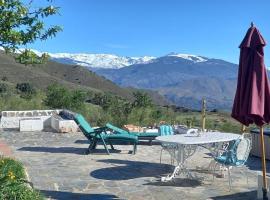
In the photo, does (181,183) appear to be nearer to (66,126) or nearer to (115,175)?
(115,175)

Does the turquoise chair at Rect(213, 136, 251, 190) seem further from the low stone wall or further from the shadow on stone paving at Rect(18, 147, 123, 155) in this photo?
the low stone wall

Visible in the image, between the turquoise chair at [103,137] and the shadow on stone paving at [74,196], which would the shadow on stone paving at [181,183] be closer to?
the shadow on stone paving at [74,196]

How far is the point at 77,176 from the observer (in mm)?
8156

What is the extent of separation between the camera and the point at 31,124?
48.7 ft

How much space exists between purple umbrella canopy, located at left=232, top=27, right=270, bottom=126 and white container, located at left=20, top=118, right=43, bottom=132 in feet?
31.1

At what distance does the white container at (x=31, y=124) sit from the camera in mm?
14695

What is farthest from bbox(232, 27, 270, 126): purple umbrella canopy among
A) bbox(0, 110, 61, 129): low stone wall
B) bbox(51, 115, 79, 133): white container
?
bbox(0, 110, 61, 129): low stone wall

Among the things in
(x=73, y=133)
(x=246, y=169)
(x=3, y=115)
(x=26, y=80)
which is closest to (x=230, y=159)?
(x=246, y=169)

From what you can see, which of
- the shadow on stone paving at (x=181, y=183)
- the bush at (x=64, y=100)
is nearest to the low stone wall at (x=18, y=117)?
the bush at (x=64, y=100)

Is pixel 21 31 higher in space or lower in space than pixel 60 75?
lower

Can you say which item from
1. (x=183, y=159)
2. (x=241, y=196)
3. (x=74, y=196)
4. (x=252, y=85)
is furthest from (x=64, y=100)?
(x=252, y=85)

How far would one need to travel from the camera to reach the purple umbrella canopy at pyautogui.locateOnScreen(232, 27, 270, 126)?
6.02 metres

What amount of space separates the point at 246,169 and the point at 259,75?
10.5 ft

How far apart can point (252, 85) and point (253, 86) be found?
0.02 m
